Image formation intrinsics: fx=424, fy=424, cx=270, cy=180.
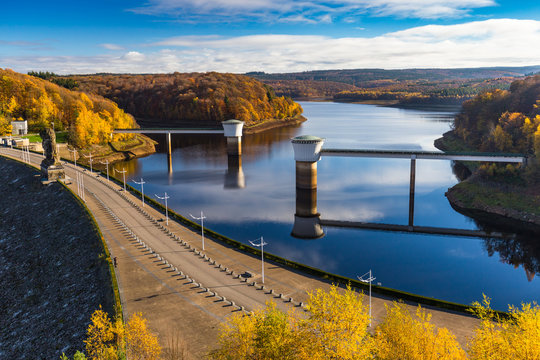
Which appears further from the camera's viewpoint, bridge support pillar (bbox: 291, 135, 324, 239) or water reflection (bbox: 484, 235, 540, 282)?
bridge support pillar (bbox: 291, 135, 324, 239)

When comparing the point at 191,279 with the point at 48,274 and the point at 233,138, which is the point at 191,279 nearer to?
the point at 48,274

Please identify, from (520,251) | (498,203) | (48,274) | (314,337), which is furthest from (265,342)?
(498,203)

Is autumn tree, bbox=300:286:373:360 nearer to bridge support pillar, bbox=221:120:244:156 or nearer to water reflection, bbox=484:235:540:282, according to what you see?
water reflection, bbox=484:235:540:282

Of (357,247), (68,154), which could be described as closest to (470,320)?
(357,247)

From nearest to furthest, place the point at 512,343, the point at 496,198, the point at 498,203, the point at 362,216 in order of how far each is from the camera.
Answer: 1. the point at 512,343
2. the point at 362,216
3. the point at 498,203
4. the point at 496,198

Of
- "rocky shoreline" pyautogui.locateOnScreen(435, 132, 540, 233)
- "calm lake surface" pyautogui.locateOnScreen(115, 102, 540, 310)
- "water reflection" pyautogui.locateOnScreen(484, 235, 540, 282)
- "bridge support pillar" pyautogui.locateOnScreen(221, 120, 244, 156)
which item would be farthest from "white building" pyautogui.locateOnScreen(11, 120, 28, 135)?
"water reflection" pyautogui.locateOnScreen(484, 235, 540, 282)

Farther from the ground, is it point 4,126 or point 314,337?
point 4,126
